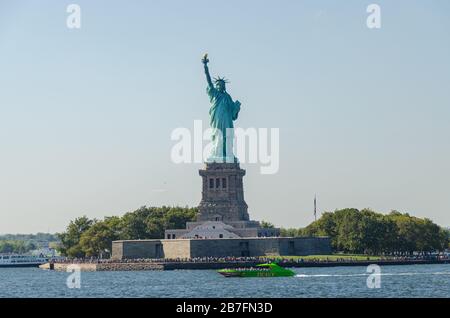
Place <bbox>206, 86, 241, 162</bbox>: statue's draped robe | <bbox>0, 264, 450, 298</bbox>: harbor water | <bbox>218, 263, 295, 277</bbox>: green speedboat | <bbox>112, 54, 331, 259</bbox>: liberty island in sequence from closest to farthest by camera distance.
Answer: <bbox>0, 264, 450, 298</bbox>: harbor water < <bbox>218, 263, 295, 277</bbox>: green speedboat < <bbox>112, 54, 331, 259</bbox>: liberty island < <bbox>206, 86, 241, 162</bbox>: statue's draped robe

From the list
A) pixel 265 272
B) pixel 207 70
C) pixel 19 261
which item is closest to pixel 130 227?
pixel 207 70

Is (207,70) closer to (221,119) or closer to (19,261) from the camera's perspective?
(221,119)

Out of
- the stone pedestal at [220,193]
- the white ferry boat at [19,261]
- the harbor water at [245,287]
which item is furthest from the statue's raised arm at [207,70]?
the white ferry boat at [19,261]

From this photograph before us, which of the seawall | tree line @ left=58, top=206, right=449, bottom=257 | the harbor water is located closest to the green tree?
tree line @ left=58, top=206, right=449, bottom=257

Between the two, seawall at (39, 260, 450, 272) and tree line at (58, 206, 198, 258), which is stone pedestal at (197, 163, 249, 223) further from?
tree line at (58, 206, 198, 258)

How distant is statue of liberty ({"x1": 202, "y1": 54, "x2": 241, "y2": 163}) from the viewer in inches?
4875

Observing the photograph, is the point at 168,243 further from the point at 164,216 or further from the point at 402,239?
the point at 402,239

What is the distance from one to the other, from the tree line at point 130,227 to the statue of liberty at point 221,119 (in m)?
18.5

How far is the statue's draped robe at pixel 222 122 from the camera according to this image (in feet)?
406

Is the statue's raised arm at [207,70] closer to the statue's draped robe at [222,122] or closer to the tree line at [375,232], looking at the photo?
the statue's draped robe at [222,122]

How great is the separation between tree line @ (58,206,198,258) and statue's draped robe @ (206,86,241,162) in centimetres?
1845
